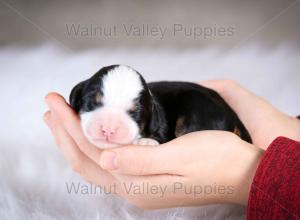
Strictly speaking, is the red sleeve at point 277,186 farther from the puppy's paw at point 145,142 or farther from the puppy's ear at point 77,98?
the puppy's ear at point 77,98

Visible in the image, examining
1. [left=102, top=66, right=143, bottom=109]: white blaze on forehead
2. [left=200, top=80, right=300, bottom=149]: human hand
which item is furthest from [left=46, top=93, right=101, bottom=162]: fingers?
[left=200, top=80, right=300, bottom=149]: human hand

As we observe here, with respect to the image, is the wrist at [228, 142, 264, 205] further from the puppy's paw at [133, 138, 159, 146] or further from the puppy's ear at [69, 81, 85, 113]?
the puppy's ear at [69, 81, 85, 113]

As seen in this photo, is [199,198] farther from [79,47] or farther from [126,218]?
[79,47]

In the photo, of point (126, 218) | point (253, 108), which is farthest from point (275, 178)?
point (253, 108)

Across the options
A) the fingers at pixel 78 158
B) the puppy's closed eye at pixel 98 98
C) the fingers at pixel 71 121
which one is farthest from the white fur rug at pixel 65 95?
the puppy's closed eye at pixel 98 98

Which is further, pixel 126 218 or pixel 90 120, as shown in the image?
pixel 126 218
